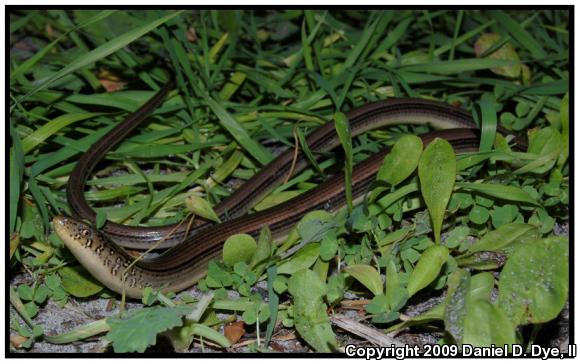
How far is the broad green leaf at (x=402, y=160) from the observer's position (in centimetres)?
225

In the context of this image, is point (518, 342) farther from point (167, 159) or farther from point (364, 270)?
point (167, 159)

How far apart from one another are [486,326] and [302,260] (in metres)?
0.65

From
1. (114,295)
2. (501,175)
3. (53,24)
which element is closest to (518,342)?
(501,175)

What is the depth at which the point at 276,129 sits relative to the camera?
2.98 metres

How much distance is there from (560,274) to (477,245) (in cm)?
42

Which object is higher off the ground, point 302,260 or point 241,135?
point 241,135

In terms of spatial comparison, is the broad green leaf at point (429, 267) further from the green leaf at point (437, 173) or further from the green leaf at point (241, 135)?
the green leaf at point (241, 135)

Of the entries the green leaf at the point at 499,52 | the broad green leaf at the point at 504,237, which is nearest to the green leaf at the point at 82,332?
the broad green leaf at the point at 504,237

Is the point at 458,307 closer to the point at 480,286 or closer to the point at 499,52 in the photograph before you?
the point at 480,286

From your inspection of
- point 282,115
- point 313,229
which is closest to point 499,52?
point 282,115

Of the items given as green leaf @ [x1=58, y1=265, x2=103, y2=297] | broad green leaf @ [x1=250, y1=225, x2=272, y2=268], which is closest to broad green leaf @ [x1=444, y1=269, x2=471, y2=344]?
broad green leaf @ [x1=250, y1=225, x2=272, y2=268]

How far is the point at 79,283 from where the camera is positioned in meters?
2.30

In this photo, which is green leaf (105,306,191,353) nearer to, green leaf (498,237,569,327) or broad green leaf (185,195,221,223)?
broad green leaf (185,195,221,223)

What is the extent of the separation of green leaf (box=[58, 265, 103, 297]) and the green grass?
0.03m
